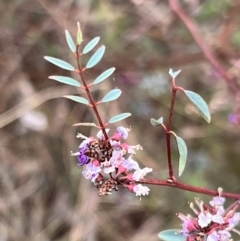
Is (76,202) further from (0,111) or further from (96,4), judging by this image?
(96,4)

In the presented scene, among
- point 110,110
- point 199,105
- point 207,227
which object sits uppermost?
point 110,110

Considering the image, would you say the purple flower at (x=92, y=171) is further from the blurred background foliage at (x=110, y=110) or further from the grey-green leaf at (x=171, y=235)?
the blurred background foliage at (x=110, y=110)

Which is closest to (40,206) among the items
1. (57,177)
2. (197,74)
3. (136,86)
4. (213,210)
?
(57,177)

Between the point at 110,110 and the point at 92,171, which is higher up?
the point at 110,110

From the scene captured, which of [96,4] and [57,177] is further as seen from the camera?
[57,177]

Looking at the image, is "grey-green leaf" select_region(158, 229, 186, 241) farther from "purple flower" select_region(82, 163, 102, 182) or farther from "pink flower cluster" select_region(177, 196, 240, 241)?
"purple flower" select_region(82, 163, 102, 182)

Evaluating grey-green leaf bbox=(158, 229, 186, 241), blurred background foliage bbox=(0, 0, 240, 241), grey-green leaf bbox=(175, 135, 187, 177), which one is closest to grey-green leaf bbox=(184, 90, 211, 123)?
grey-green leaf bbox=(175, 135, 187, 177)

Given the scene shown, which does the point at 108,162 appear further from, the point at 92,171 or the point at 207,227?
the point at 207,227

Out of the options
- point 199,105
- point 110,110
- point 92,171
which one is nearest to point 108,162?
point 92,171
